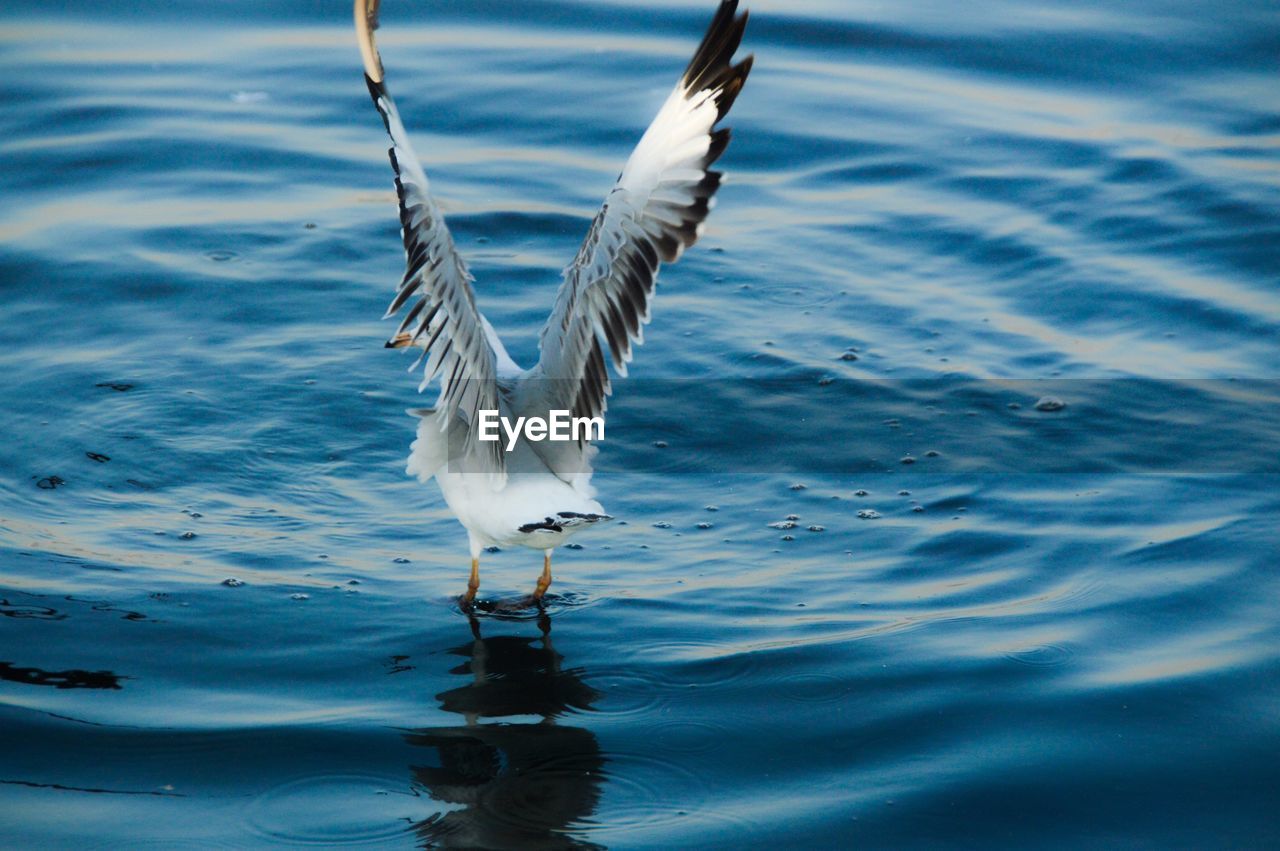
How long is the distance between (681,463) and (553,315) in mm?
1472

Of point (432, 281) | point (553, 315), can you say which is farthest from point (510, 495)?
point (432, 281)

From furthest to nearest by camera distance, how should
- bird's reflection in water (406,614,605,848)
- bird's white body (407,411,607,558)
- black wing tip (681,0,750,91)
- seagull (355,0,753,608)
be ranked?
1. bird's white body (407,411,607,558)
2. black wing tip (681,0,750,91)
3. seagull (355,0,753,608)
4. bird's reflection in water (406,614,605,848)

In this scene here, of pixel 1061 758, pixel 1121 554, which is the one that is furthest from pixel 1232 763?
pixel 1121 554

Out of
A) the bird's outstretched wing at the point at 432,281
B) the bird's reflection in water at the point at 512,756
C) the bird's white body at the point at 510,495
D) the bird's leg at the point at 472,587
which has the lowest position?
the bird's reflection in water at the point at 512,756

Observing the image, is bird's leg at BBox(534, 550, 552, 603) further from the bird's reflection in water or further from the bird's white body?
the bird's reflection in water

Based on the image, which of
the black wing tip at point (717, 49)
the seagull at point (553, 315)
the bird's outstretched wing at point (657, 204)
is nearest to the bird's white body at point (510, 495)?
the seagull at point (553, 315)

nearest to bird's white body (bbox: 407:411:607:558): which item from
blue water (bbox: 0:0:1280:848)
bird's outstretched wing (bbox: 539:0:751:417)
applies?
blue water (bbox: 0:0:1280:848)

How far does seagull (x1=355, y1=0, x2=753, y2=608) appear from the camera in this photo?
4.68m

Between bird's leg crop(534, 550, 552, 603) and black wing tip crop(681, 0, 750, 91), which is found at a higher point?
black wing tip crop(681, 0, 750, 91)

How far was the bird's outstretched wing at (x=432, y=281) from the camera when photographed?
450cm

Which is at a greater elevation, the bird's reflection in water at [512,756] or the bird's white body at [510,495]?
the bird's white body at [510,495]

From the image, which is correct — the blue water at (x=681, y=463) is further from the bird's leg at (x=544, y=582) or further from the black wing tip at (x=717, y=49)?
the black wing tip at (x=717, y=49)

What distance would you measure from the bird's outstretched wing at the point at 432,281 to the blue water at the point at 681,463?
2.98 feet

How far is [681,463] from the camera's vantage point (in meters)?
6.49
